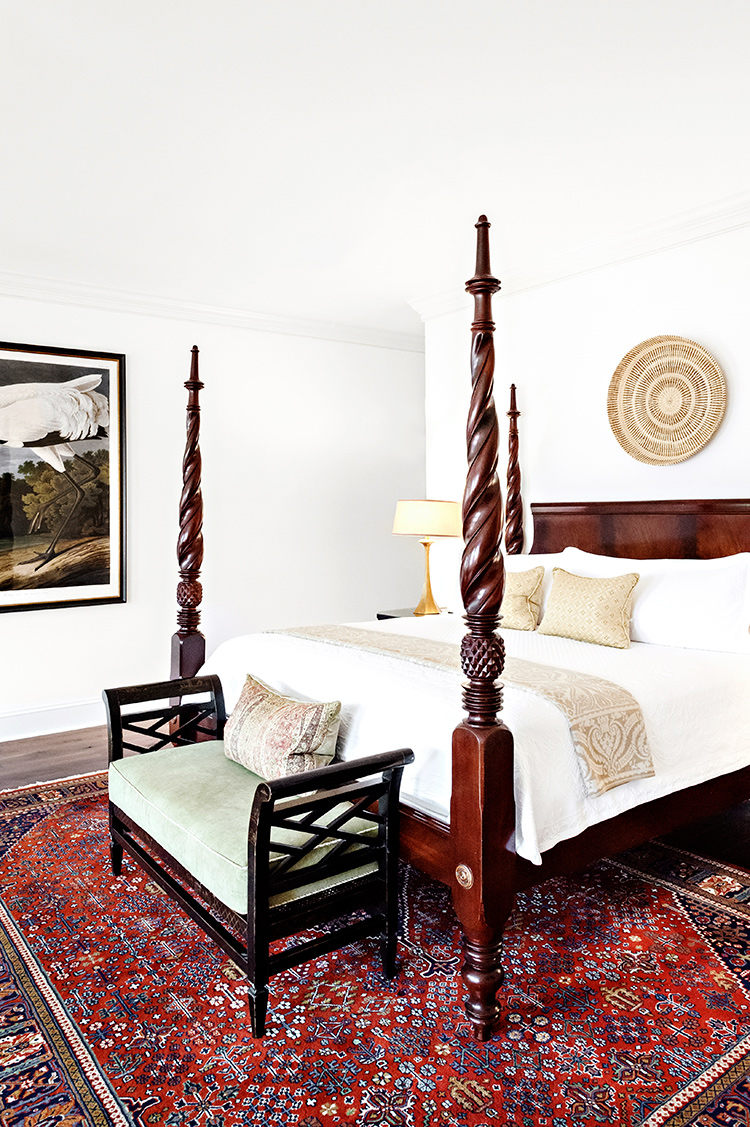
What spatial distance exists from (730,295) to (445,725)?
8.93ft

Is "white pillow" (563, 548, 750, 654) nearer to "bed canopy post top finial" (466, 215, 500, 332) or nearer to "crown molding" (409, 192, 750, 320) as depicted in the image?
"crown molding" (409, 192, 750, 320)

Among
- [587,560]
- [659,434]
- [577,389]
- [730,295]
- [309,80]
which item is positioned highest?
[309,80]

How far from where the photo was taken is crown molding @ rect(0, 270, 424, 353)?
15.2 feet

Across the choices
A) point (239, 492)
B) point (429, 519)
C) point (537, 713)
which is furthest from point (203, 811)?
point (239, 492)

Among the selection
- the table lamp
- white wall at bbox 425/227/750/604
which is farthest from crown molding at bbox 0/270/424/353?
the table lamp

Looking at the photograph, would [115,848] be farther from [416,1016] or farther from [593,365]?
[593,365]

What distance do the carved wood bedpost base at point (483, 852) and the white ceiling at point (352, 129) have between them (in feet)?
6.89

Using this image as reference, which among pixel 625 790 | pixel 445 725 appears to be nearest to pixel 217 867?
pixel 445 725

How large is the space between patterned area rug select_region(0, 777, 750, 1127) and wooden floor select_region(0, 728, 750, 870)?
0.79 ft

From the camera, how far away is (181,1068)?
76.3 inches

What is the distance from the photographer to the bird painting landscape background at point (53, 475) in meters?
4.60

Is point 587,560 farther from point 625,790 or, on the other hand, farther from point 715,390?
point 625,790

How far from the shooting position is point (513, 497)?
4738 millimetres

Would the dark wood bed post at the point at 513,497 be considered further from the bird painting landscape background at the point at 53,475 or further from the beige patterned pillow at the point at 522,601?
the bird painting landscape background at the point at 53,475
